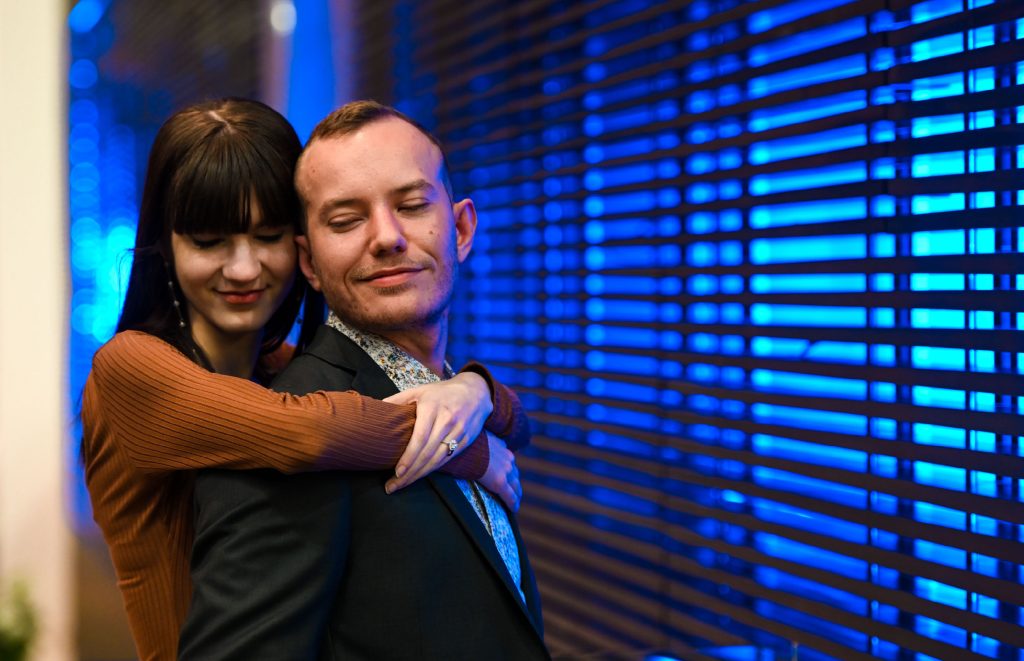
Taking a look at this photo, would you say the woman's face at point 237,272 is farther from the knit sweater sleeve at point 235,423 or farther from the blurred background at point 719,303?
the blurred background at point 719,303

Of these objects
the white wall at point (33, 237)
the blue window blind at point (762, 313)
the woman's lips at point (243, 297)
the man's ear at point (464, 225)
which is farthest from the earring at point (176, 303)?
the white wall at point (33, 237)

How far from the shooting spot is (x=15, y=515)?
12.6ft

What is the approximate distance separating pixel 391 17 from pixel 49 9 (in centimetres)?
119

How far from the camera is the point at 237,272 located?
158 cm

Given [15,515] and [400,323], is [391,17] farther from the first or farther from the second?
[400,323]

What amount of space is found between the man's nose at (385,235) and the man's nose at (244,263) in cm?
26

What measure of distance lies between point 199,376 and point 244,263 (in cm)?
25

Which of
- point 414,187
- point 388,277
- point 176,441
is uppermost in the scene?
point 414,187

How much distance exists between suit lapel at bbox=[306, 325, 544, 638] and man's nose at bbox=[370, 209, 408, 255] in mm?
145

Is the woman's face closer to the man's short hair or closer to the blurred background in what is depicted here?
the man's short hair

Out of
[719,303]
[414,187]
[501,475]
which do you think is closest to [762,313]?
[719,303]

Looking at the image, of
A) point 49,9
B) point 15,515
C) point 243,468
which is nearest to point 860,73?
point 243,468

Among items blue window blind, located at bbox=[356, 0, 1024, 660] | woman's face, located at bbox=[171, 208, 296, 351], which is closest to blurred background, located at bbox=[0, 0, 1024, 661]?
blue window blind, located at bbox=[356, 0, 1024, 660]

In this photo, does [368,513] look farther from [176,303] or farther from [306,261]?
[176,303]
